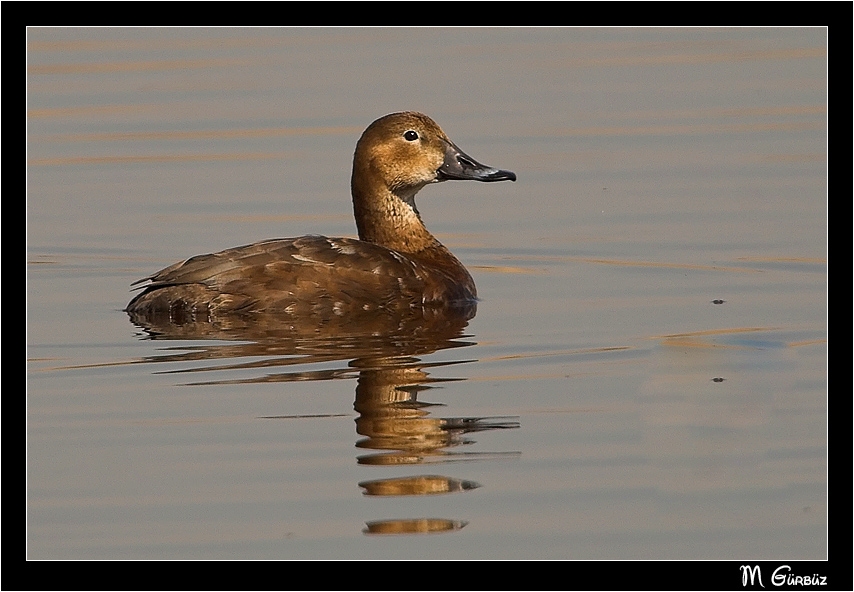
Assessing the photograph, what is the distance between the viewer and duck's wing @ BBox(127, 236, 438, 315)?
9109 mm

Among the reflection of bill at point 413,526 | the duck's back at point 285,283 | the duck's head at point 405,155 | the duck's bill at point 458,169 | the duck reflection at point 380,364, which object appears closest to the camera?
the reflection of bill at point 413,526

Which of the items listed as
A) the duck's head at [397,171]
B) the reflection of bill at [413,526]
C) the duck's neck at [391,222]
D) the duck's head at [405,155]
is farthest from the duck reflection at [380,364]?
the duck's head at [405,155]

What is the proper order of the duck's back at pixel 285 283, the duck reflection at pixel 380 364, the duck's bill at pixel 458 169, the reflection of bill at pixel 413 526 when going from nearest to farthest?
the reflection of bill at pixel 413 526 → the duck reflection at pixel 380 364 → the duck's back at pixel 285 283 → the duck's bill at pixel 458 169

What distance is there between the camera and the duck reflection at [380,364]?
6348 mm

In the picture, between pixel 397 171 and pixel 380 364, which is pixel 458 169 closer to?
pixel 397 171

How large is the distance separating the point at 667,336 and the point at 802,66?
8.39 meters

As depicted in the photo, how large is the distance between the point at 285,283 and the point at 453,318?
2.97 feet

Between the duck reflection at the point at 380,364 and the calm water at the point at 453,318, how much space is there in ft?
0.07

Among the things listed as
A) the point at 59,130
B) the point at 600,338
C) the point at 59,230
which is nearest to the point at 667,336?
the point at 600,338

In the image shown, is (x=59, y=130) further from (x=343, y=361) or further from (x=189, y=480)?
(x=189, y=480)

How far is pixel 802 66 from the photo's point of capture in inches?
645

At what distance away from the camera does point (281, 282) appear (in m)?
9.13

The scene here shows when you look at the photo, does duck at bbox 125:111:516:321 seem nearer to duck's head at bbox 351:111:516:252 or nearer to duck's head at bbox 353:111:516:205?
duck's head at bbox 351:111:516:252

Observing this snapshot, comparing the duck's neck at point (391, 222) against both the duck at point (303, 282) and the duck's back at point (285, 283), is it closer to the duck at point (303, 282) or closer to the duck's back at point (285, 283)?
the duck at point (303, 282)
